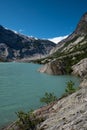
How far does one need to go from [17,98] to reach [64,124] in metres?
34.0

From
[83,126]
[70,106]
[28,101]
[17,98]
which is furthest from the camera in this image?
[17,98]

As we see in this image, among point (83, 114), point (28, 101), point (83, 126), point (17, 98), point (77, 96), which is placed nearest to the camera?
point (83, 126)

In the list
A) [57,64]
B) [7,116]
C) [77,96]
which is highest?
[57,64]

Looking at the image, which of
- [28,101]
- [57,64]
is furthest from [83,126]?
[57,64]

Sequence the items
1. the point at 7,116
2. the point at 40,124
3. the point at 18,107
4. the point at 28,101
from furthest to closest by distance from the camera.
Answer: the point at 28,101 → the point at 18,107 → the point at 7,116 → the point at 40,124

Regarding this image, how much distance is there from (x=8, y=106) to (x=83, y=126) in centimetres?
2809

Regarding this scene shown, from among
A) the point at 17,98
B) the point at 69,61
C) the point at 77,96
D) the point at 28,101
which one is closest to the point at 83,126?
the point at 77,96

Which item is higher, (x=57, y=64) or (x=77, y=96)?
(x=57, y=64)

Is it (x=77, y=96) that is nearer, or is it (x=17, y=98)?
(x=77, y=96)

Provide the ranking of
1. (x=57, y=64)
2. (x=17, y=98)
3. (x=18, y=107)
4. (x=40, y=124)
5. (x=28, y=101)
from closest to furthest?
1. (x=40, y=124)
2. (x=18, y=107)
3. (x=28, y=101)
4. (x=17, y=98)
5. (x=57, y=64)

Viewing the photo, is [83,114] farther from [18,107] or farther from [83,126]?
[18,107]

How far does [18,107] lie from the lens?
136 ft

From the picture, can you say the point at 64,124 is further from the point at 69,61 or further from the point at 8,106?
the point at 69,61

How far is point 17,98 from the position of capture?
50594 mm
